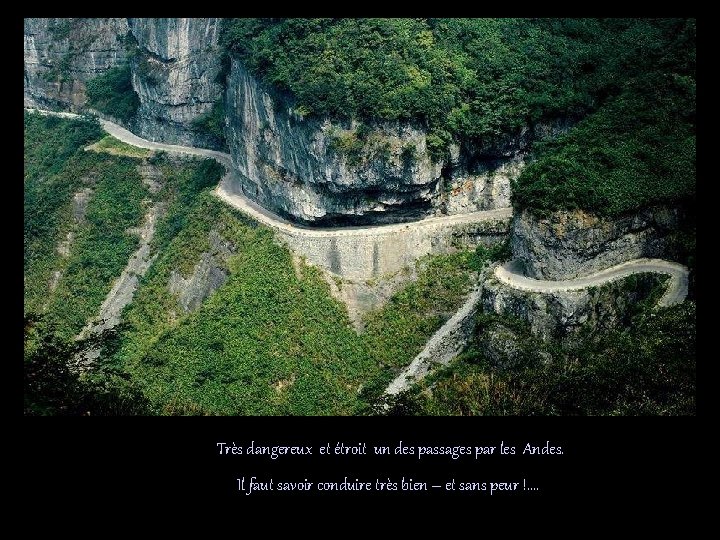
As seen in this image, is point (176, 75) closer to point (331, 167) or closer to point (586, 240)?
point (331, 167)

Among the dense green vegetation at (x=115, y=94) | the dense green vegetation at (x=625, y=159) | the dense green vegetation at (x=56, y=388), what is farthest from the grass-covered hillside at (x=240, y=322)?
the dense green vegetation at (x=115, y=94)

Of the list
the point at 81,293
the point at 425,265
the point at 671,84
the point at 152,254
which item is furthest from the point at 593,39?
the point at 81,293

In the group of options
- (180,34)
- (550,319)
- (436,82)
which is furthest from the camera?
(180,34)

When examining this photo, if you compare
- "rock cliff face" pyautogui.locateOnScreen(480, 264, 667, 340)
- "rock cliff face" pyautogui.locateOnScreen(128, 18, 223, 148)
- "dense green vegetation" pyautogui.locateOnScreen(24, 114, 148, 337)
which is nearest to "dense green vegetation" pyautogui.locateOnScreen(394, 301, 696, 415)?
"rock cliff face" pyautogui.locateOnScreen(480, 264, 667, 340)

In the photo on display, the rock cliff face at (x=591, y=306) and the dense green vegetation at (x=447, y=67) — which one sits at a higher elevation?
the dense green vegetation at (x=447, y=67)

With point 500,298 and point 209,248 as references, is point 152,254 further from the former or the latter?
point 500,298

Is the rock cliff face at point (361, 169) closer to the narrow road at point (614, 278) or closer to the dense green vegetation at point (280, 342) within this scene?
the dense green vegetation at point (280, 342)
